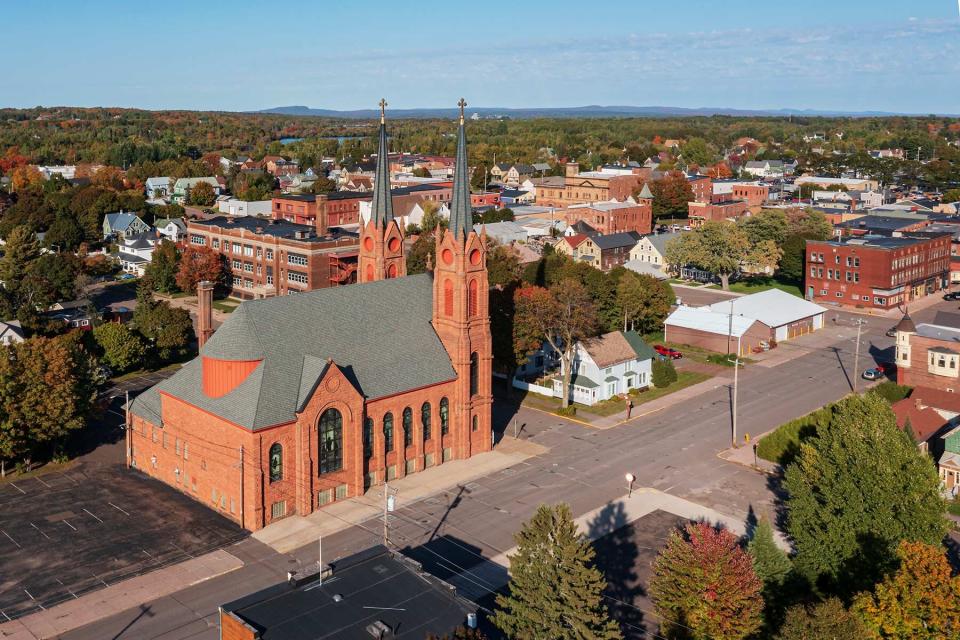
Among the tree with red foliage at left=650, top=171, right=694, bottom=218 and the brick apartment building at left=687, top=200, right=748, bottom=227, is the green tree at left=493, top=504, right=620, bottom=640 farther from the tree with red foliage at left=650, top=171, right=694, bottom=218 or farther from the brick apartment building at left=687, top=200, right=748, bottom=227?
the tree with red foliage at left=650, top=171, right=694, bottom=218

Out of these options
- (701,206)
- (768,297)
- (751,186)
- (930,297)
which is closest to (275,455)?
(768,297)

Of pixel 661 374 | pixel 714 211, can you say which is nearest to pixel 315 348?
pixel 661 374

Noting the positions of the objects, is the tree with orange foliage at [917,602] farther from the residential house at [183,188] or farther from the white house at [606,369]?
the residential house at [183,188]

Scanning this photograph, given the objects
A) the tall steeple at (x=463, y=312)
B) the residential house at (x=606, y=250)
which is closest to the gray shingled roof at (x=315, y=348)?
the tall steeple at (x=463, y=312)

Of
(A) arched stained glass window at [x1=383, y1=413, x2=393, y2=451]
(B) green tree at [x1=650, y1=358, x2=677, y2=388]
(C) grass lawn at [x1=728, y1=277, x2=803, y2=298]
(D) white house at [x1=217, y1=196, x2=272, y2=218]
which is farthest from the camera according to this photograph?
(D) white house at [x1=217, y1=196, x2=272, y2=218]

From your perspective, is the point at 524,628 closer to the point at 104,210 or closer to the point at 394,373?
the point at 394,373

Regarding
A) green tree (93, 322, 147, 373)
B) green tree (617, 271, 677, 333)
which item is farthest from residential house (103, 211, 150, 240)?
green tree (617, 271, 677, 333)
